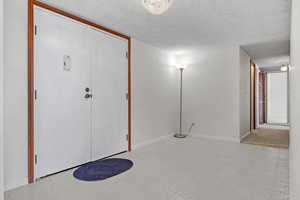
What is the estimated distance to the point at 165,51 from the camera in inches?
195

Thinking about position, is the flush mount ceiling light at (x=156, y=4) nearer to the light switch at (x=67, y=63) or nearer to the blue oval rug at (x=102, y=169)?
the light switch at (x=67, y=63)

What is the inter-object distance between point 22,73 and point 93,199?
1.64 m

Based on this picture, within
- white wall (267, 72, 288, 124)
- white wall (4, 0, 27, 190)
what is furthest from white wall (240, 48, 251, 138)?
white wall (4, 0, 27, 190)

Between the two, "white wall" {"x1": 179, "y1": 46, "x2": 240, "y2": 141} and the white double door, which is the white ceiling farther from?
"white wall" {"x1": 179, "y1": 46, "x2": 240, "y2": 141}

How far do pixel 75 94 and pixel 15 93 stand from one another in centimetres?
77

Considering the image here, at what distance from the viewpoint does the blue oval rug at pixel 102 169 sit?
2518 millimetres

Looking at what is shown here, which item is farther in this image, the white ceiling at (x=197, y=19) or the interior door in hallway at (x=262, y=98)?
the interior door in hallway at (x=262, y=98)

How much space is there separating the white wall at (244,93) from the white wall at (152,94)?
1632 millimetres

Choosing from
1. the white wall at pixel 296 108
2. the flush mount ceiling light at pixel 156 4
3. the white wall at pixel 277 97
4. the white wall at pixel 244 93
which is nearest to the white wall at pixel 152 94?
the white wall at pixel 244 93

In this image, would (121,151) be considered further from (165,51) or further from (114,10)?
(165,51)

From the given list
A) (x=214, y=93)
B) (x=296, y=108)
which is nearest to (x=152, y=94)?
(x=214, y=93)

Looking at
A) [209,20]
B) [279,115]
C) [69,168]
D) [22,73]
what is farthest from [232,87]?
[279,115]

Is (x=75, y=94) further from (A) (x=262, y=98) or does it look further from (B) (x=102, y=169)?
(A) (x=262, y=98)

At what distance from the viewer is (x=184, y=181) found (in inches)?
93.4
